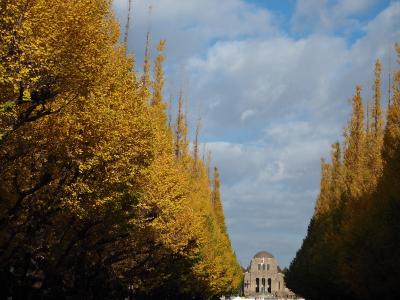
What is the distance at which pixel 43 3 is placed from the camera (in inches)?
671

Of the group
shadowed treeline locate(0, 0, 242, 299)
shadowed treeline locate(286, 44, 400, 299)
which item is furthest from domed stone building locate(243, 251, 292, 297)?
shadowed treeline locate(0, 0, 242, 299)

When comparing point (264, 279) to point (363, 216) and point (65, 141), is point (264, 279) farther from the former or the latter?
point (65, 141)

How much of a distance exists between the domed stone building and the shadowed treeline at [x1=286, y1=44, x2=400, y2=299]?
114m

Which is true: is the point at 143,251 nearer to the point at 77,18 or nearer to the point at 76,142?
the point at 76,142

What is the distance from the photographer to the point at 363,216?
4069cm

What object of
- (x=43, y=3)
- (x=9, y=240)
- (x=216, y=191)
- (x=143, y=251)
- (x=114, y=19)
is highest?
(x=216, y=191)

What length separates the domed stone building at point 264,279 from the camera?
189 metres

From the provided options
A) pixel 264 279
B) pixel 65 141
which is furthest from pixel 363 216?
pixel 264 279

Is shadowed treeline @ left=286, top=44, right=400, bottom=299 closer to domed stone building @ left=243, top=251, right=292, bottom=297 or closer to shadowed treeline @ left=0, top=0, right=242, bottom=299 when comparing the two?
shadowed treeline @ left=0, top=0, right=242, bottom=299

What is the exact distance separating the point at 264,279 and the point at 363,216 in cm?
15693

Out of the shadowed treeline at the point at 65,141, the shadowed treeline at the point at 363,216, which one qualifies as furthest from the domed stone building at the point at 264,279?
the shadowed treeline at the point at 65,141

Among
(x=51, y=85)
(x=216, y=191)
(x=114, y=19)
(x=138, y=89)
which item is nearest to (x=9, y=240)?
A: (x=51, y=85)

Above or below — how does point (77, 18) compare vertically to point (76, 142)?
above

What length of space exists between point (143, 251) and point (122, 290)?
21.9ft
